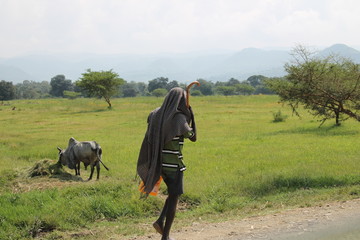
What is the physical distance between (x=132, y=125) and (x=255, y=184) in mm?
20502

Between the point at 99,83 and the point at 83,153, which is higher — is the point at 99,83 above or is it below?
above

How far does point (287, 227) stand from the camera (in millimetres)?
6426

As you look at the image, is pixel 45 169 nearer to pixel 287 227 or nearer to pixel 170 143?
pixel 170 143

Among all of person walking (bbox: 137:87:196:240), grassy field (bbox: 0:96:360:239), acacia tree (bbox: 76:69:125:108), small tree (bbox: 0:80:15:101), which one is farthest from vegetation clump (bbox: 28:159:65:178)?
small tree (bbox: 0:80:15:101)

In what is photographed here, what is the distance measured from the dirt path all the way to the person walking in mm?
995

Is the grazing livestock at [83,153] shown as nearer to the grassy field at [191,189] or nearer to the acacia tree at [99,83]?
the grassy field at [191,189]

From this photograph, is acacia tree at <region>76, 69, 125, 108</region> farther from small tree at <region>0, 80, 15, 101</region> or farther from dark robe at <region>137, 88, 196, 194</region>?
dark robe at <region>137, 88, 196, 194</region>

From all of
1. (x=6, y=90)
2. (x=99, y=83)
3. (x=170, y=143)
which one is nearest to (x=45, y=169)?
(x=170, y=143)

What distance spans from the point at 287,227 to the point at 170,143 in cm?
259

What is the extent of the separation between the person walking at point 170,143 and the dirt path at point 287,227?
99 centimetres

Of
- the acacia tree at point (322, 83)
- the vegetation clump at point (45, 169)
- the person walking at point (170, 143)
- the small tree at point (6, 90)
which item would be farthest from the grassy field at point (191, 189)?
the small tree at point (6, 90)

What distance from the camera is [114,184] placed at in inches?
377

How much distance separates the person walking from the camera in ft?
17.4

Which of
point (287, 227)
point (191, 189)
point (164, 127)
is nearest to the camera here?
point (164, 127)
